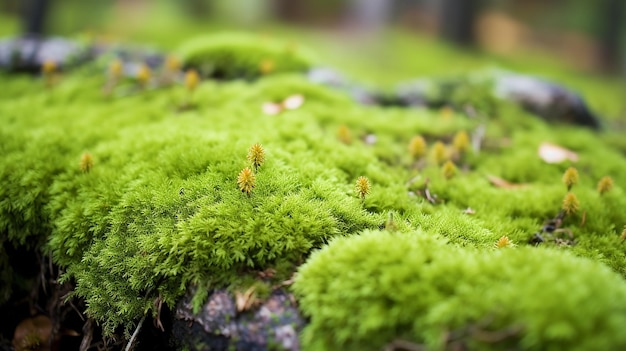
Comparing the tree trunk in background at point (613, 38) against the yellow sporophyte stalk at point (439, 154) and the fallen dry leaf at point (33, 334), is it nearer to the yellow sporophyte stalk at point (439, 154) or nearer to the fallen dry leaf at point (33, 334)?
the yellow sporophyte stalk at point (439, 154)

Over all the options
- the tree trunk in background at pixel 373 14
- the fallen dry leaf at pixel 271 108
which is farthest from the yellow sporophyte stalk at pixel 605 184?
the tree trunk in background at pixel 373 14

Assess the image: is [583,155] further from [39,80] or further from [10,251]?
[39,80]

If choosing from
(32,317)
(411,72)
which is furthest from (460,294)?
(411,72)

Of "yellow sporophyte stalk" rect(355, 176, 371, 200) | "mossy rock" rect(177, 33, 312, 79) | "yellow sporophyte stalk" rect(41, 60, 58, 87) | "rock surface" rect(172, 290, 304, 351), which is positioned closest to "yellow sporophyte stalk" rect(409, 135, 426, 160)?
"yellow sporophyte stalk" rect(355, 176, 371, 200)

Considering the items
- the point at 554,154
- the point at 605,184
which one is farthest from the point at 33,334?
the point at 554,154

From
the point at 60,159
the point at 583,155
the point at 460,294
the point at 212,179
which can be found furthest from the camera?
the point at 583,155

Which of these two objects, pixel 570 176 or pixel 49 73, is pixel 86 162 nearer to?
pixel 49 73
